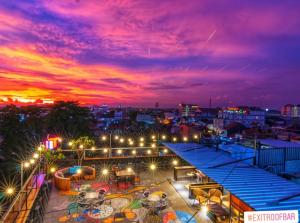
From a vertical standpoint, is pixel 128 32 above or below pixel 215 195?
above

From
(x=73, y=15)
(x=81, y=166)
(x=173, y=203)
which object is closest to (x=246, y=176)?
(x=173, y=203)

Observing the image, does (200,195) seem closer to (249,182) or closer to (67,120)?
(249,182)

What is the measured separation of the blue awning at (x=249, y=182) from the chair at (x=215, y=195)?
164cm

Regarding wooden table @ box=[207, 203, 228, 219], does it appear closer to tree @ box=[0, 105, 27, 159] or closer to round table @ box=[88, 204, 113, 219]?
round table @ box=[88, 204, 113, 219]

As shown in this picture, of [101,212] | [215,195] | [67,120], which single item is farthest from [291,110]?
[101,212]

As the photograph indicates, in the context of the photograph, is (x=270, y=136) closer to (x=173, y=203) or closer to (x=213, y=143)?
(x=213, y=143)

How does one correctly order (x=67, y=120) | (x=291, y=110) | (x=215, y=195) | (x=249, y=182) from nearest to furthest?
(x=249, y=182)
(x=215, y=195)
(x=67, y=120)
(x=291, y=110)

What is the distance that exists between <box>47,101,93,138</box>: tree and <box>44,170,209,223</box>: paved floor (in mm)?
14701

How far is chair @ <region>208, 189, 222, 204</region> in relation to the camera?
9984 millimetres

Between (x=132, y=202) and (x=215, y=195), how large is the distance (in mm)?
3912

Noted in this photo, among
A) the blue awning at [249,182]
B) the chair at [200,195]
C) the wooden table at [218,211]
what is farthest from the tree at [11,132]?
the wooden table at [218,211]

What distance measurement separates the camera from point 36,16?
459 inches

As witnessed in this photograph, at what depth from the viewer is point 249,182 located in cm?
657

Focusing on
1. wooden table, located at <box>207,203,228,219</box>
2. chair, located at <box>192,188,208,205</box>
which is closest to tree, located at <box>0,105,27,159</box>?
chair, located at <box>192,188,208,205</box>
